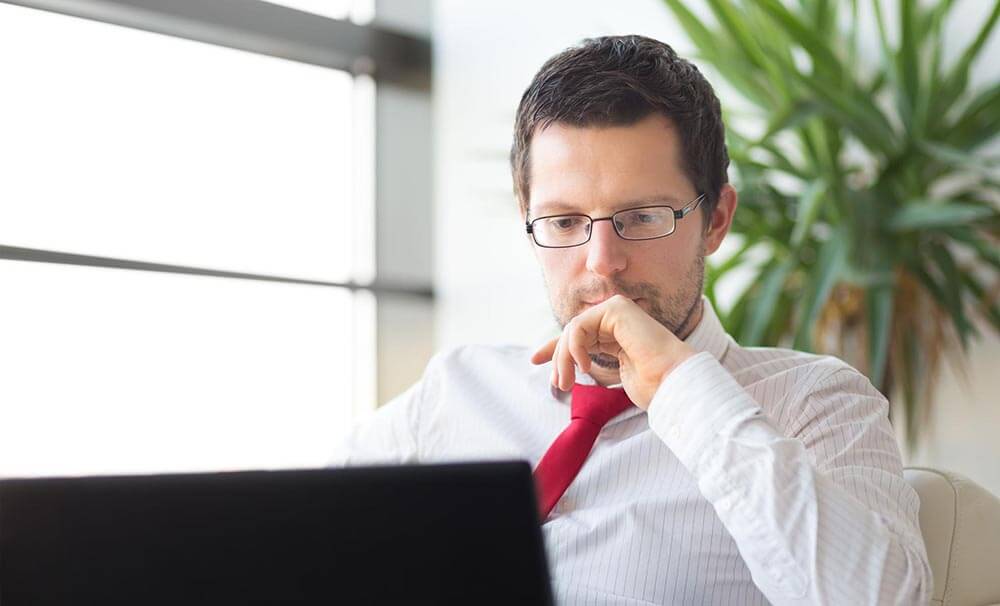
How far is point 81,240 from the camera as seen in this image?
3709 mm

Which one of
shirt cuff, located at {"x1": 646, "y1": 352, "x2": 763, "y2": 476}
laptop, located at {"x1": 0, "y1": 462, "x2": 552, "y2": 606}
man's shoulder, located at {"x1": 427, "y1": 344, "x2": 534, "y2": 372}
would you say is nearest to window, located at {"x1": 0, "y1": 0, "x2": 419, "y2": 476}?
man's shoulder, located at {"x1": 427, "y1": 344, "x2": 534, "y2": 372}

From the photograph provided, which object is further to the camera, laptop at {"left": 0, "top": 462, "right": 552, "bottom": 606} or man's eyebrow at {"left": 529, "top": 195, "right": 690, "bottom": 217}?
man's eyebrow at {"left": 529, "top": 195, "right": 690, "bottom": 217}

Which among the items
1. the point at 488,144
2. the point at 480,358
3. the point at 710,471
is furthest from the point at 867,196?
the point at 488,144

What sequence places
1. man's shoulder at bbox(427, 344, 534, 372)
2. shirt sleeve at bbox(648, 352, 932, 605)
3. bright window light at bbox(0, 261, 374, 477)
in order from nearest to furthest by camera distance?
shirt sleeve at bbox(648, 352, 932, 605) → man's shoulder at bbox(427, 344, 534, 372) → bright window light at bbox(0, 261, 374, 477)

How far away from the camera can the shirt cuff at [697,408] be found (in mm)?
1176

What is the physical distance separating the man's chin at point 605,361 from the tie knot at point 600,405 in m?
0.03

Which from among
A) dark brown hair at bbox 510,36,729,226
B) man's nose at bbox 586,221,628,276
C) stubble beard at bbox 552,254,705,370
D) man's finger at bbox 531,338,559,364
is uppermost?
dark brown hair at bbox 510,36,729,226

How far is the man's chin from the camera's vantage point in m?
1.52

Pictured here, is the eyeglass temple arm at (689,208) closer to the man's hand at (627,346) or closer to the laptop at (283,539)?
the man's hand at (627,346)

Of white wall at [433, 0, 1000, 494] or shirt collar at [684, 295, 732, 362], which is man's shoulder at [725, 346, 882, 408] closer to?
shirt collar at [684, 295, 732, 362]

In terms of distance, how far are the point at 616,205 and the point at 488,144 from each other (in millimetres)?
3098

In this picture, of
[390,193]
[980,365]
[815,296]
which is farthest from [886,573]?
[390,193]

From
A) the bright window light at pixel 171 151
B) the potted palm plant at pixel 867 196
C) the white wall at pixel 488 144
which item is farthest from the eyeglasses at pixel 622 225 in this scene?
the bright window light at pixel 171 151

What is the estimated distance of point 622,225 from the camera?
1.46 meters
